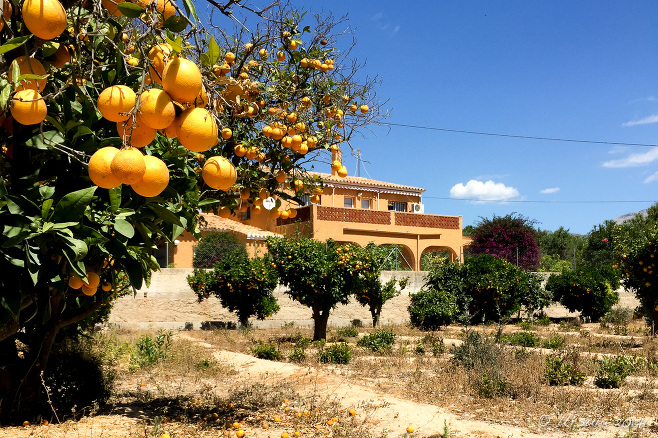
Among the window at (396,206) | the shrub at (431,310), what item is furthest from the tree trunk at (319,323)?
the window at (396,206)

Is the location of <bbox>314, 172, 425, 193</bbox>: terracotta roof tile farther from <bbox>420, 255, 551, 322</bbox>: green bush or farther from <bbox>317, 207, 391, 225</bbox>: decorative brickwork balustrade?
<bbox>420, 255, 551, 322</bbox>: green bush

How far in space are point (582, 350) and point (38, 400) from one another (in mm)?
9822

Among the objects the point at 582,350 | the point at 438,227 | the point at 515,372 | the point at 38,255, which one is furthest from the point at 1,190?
the point at 438,227

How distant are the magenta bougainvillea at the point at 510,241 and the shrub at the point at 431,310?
14.2 metres

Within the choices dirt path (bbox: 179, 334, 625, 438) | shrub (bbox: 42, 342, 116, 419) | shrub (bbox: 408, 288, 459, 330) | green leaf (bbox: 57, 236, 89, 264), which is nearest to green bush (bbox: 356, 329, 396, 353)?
dirt path (bbox: 179, 334, 625, 438)

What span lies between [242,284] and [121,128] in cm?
1311

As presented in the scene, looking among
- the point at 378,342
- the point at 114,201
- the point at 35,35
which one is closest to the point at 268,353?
the point at 378,342

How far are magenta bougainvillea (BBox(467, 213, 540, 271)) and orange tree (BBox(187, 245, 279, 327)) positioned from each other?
696 inches

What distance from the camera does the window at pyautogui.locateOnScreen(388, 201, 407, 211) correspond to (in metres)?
28.9

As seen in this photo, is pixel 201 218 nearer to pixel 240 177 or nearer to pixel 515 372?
pixel 240 177

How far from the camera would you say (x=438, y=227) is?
86.1ft

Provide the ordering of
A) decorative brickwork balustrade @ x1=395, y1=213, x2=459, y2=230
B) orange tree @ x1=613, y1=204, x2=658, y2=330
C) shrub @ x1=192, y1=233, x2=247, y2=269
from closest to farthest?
orange tree @ x1=613, y1=204, x2=658, y2=330 < shrub @ x1=192, y1=233, x2=247, y2=269 < decorative brickwork balustrade @ x1=395, y1=213, x2=459, y2=230

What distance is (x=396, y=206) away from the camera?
29172 millimetres

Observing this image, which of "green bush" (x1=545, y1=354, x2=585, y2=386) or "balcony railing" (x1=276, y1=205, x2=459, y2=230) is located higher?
"balcony railing" (x1=276, y1=205, x2=459, y2=230)
